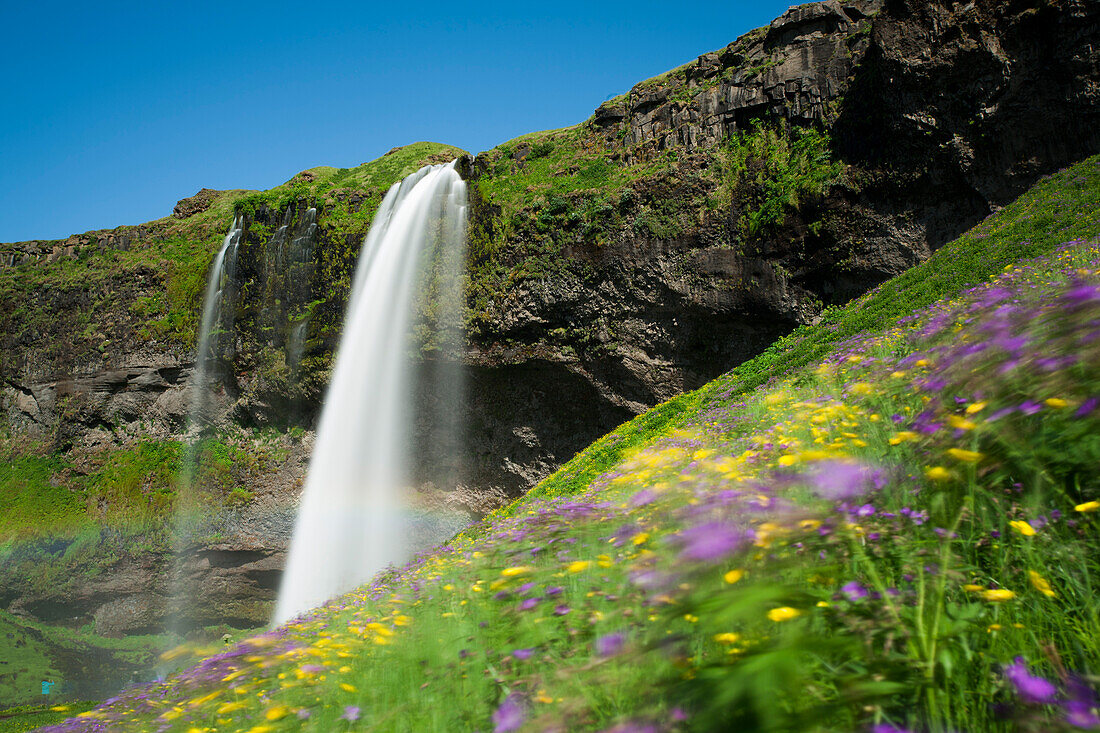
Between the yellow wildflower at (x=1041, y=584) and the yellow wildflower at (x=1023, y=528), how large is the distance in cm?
10

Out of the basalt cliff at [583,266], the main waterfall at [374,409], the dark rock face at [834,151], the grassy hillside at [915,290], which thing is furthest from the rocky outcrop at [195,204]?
the grassy hillside at [915,290]

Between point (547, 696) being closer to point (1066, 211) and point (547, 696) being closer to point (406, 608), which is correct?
point (406, 608)

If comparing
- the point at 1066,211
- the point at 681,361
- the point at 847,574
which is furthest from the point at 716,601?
the point at 681,361

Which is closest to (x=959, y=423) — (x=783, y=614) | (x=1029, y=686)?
(x=1029, y=686)

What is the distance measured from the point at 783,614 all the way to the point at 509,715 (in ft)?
2.59

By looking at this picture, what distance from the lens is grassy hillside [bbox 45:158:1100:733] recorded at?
1.10m

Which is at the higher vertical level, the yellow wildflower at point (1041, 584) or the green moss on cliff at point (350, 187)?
the green moss on cliff at point (350, 187)

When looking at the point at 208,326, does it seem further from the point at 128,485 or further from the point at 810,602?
the point at 810,602

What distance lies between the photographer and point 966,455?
5.05 ft

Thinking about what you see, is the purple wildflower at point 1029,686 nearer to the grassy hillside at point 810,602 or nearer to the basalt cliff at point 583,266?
the grassy hillside at point 810,602

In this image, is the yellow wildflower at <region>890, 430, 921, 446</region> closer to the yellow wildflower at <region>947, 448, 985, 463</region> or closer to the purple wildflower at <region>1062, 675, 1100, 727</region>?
the yellow wildflower at <region>947, 448, 985, 463</region>

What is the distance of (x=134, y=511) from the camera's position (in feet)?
80.9

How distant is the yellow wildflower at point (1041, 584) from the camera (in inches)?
50.4

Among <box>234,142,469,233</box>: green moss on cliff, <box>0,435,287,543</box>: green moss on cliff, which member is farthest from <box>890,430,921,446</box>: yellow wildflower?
<box>0,435,287,543</box>: green moss on cliff
